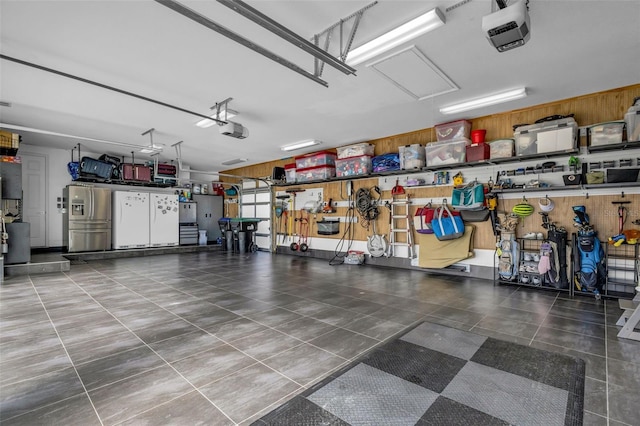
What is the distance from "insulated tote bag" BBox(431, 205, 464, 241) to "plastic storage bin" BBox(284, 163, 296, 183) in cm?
436

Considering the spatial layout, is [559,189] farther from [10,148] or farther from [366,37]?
[10,148]

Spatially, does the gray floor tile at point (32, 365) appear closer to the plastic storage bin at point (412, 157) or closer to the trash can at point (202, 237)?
the plastic storage bin at point (412, 157)

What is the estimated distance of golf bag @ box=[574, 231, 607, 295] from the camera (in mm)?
4379

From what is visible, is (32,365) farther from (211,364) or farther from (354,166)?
(354,166)

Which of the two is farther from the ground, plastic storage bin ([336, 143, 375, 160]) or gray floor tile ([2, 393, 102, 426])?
plastic storage bin ([336, 143, 375, 160])

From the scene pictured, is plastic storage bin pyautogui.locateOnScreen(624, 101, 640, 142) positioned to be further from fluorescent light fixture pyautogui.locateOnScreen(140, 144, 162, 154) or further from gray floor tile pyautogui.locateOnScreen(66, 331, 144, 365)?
fluorescent light fixture pyautogui.locateOnScreen(140, 144, 162, 154)

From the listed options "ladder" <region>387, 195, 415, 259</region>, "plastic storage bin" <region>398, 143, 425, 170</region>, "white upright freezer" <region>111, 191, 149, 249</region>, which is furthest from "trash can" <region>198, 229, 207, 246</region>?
"plastic storage bin" <region>398, 143, 425, 170</region>

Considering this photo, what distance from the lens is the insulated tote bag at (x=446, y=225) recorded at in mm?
A: 5945

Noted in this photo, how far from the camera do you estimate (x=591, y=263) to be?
439 cm

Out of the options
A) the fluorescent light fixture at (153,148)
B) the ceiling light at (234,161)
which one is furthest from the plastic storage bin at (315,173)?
the fluorescent light fixture at (153,148)

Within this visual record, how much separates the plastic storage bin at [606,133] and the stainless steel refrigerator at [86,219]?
11.6 metres

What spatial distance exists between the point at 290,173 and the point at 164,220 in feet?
15.8

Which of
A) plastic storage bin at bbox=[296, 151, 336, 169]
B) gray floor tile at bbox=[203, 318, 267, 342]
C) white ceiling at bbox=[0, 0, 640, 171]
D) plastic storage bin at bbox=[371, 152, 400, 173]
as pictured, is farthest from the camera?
plastic storage bin at bbox=[296, 151, 336, 169]

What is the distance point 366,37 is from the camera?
3.22 m
